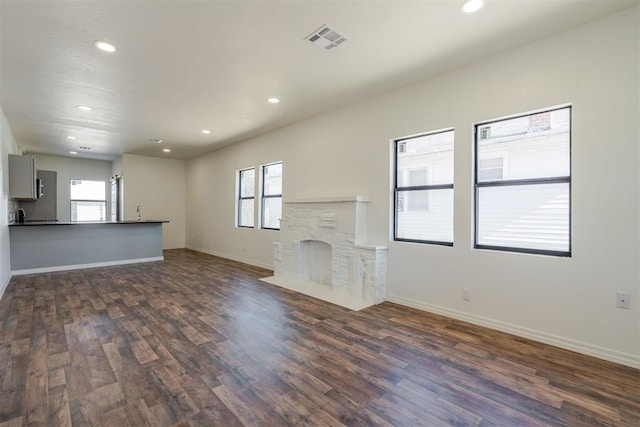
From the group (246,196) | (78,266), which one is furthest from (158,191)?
(246,196)

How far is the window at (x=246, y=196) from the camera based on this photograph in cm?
698

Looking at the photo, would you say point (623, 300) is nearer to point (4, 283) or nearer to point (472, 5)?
point (472, 5)

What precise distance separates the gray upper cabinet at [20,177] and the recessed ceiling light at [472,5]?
701 centimetres

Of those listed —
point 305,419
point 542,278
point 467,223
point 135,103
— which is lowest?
point 305,419

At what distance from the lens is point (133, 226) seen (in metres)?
6.88

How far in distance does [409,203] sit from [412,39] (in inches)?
75.4

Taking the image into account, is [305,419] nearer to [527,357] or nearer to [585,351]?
[527,357]

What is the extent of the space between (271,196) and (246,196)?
1.03m

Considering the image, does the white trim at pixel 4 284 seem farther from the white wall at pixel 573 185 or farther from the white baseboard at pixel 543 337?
the white baseboard at pixel 543 337

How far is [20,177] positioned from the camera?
5332 millimetres

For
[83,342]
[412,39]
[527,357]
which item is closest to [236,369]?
[83,342]

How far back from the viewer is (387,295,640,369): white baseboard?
8.16 ft

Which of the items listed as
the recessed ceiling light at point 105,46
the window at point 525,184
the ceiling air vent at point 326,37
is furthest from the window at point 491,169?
the recessed ceiling light at point 105,46

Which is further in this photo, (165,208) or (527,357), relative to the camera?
(165,208)
